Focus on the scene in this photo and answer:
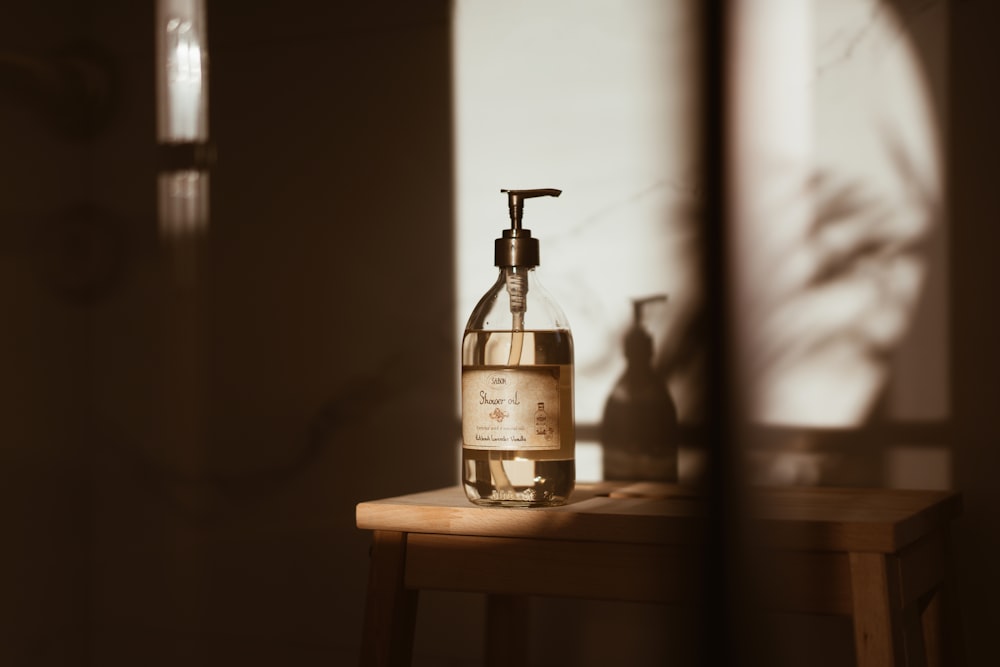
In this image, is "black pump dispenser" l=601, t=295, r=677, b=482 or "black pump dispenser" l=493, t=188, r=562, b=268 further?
"black pump dispenser" l=601, t=295, r=677, b=482

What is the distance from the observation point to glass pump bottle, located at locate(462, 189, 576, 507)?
2.38ft

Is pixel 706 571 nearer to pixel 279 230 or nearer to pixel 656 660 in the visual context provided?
pixel 656 660

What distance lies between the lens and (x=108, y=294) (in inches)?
44.1

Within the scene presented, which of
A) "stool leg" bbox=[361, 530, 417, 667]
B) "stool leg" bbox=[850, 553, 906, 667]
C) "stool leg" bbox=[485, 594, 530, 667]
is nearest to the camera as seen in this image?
"stool leg" bbox=[850, 553, 906, 667]

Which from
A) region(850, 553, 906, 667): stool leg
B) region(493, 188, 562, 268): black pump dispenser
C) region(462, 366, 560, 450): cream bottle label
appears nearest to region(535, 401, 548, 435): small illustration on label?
region(462, 366, 560, 450): cream bottle label

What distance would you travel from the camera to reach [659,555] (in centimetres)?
68

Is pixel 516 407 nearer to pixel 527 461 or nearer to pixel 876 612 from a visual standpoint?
pixel 527 461

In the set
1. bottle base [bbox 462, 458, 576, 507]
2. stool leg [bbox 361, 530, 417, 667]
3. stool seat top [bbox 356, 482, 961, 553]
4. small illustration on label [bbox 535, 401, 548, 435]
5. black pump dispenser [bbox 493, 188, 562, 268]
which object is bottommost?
stool leg [bbox 361, 530, 417, 667]

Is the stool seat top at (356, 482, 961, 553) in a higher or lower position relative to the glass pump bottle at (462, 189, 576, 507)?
lower

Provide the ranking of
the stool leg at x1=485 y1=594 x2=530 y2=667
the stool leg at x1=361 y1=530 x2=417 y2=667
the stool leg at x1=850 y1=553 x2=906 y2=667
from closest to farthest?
the stool leg at x1=850 y1=553 x2=906 y2=667
the stool leg at x1=361 y1=530 x2=417 y2=667
the stool leg at x1=485 y1=594 x2=530 y2=667

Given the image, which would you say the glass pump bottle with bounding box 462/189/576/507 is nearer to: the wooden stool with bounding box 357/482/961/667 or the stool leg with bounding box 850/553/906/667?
the wooden stool with bounding box 357/482/961/667

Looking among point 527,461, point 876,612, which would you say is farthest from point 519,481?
point 876,612

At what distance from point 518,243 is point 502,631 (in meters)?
0.34

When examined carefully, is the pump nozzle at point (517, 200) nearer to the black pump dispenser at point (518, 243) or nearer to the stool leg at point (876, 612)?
the black pump dispenser at point (518, 243)
